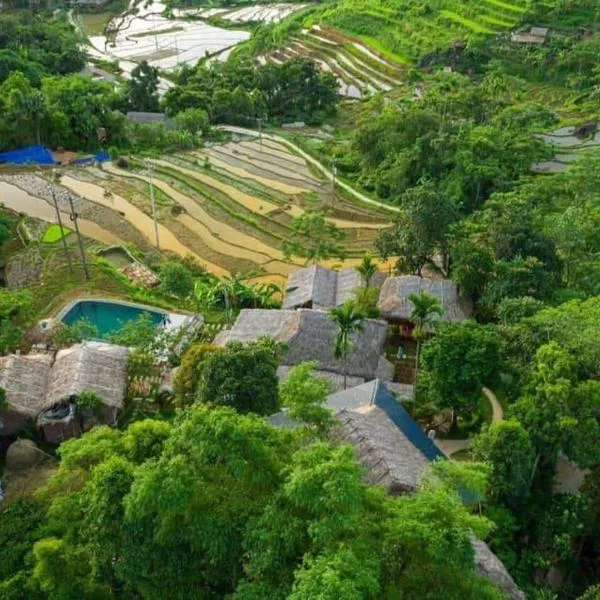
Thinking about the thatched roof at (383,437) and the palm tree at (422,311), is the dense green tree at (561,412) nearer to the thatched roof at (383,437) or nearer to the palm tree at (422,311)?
the thatched roof at (383,437)

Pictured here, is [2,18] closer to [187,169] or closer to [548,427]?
[187,169]

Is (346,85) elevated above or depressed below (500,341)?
below

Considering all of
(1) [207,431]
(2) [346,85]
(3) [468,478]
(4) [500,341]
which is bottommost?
(2) [346,85]

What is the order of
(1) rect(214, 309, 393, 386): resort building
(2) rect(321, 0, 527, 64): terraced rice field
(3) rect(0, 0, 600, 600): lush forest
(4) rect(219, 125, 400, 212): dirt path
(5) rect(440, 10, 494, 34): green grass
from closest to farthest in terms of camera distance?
(3) rect(0, 0, 600, 600): lush forest, (1) rect(214, 309, 393, 386): resort building, (4) rect(219, 125, 400, 212): dirt path, (5) rect(440, 10, 494, 34): green grass, (2) rect(321, 0, 527, 64): terraced rice field

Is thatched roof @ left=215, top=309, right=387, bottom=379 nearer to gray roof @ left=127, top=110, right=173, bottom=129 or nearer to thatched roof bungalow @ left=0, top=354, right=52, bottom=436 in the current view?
thatched roof bungalow @ left=0, top=354, right=52, bottom=436

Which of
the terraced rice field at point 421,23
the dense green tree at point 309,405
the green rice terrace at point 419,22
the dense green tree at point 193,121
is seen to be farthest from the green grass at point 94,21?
the dense green tree at point 309,405

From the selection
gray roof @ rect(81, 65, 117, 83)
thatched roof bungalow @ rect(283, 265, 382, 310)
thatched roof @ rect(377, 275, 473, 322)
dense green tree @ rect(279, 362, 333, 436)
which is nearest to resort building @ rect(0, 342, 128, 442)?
thatched roof bungalow @ rect(283, 265, 382, 310)

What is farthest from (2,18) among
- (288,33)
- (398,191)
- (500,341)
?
(500,341)
